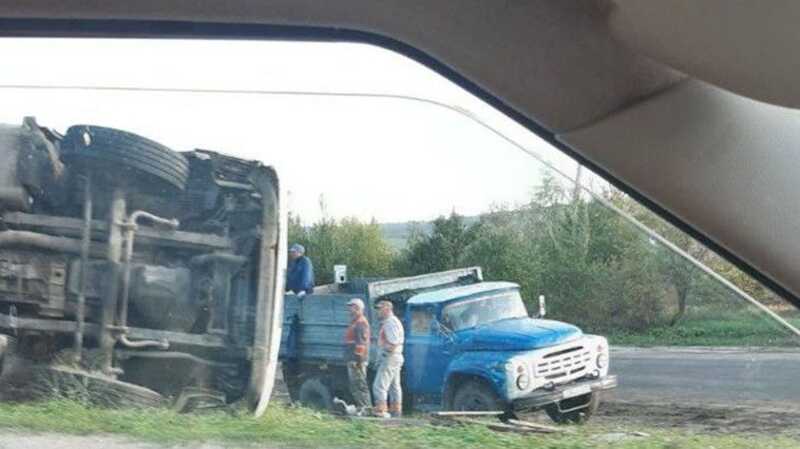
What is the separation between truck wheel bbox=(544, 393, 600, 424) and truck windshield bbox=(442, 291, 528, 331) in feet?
0.64

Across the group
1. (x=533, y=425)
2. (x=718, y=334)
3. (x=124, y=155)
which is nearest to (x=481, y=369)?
(x=533, y=425)

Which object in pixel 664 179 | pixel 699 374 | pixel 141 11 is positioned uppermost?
pixel 141 11

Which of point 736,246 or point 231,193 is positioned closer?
point 736,246

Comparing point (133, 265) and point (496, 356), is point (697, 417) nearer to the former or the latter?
point (496, 356)

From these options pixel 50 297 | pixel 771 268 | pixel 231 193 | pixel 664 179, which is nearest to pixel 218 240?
pixel 231 193

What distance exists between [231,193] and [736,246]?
101 centimetres

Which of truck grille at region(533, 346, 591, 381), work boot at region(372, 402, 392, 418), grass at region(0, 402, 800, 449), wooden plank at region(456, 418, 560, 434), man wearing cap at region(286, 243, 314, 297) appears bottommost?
grass at region(0, 402, 800, 449)

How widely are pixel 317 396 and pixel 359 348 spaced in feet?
0.43

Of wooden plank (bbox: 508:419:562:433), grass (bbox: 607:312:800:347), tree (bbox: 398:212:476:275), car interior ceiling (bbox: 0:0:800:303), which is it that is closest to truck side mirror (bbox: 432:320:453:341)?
tree (bbox: 398:212:476:275)

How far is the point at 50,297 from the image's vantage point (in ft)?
8.86

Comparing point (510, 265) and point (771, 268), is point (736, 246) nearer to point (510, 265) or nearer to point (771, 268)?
point (771, 268)

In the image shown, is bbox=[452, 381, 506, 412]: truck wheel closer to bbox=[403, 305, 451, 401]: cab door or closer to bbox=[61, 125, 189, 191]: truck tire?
bbox=[403, 305, 451, 401]: cab door

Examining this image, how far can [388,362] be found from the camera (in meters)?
2.64

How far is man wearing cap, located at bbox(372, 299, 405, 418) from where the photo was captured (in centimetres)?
264
